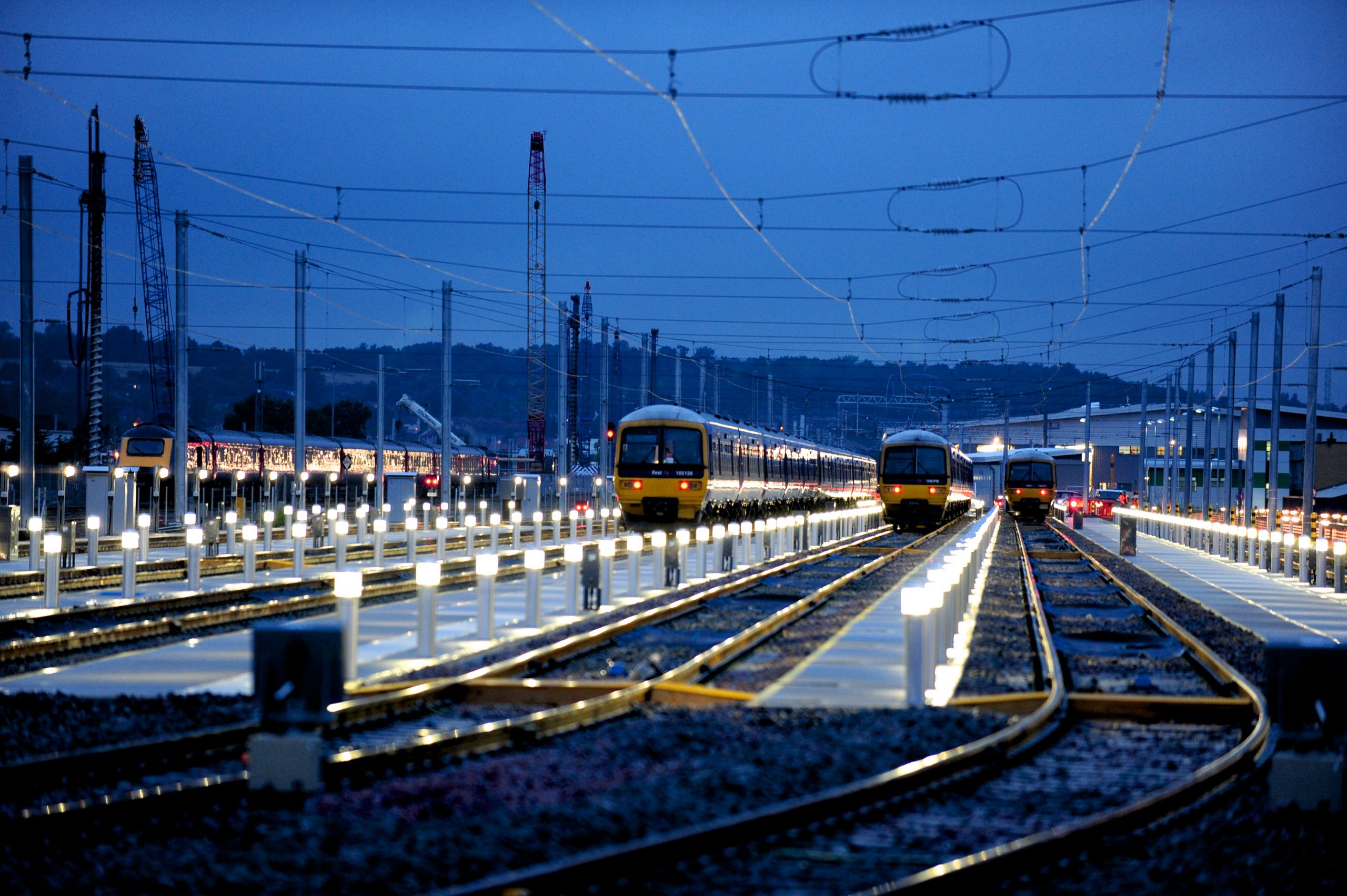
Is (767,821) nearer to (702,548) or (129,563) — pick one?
(129,563)

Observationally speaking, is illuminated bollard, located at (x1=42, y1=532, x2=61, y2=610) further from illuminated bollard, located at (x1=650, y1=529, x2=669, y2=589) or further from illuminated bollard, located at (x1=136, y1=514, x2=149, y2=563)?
illuminated bollard, located at (x1=650, y1=529, x2=669, y2=589)

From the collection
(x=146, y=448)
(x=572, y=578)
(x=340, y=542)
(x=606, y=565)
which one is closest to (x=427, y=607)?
(x=572, y=578)

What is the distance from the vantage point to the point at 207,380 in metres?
197

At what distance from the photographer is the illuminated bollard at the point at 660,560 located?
2091cm

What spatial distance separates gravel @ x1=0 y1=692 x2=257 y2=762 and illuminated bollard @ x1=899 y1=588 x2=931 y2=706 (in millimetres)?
4635

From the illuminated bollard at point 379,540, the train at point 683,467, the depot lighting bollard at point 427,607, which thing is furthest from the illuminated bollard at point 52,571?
the train at point 683,467

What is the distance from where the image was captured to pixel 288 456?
60.5 metres

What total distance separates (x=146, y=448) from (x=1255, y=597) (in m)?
39.8

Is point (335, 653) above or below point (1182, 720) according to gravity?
above

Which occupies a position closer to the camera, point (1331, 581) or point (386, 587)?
point (386, 587)

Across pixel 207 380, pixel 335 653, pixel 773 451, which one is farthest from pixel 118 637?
pixel 207 380

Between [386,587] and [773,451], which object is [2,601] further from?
[773,451]

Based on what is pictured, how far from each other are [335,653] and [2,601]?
12.3m

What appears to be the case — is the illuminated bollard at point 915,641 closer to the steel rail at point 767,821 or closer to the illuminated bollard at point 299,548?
the steel rail at point 767,821
